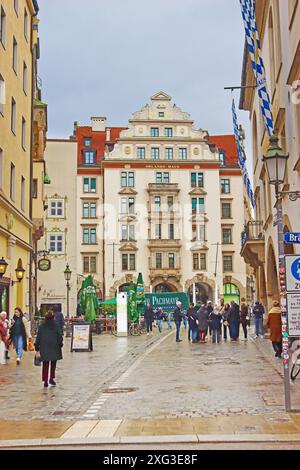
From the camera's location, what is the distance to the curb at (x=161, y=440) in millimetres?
8031

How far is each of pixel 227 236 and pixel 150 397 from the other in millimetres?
59725

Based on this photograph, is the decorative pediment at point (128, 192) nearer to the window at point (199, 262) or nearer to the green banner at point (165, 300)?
the window at point (199, 262)

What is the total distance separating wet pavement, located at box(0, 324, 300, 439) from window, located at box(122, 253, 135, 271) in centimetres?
4708

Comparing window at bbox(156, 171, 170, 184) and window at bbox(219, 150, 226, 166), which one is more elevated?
window at bbox(219, 150, 226, 166)

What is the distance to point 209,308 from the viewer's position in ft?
99.0

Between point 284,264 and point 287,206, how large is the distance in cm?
1010

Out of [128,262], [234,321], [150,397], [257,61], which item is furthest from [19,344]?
[128,262]

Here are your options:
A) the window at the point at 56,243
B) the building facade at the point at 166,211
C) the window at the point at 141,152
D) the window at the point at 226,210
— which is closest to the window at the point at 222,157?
the building facade at the point at 166,211

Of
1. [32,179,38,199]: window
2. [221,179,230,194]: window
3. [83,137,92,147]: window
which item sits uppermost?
[83,137,92,147]: window

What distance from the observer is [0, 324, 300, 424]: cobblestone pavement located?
34.5 ft

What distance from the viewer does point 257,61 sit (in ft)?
69.8

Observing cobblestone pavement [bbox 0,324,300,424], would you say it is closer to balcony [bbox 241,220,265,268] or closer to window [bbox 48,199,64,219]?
balcony [bbox 241,220,265,268]

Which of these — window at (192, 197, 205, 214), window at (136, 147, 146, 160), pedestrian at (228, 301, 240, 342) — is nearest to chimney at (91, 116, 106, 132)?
window at (136, 147, 146, 160)

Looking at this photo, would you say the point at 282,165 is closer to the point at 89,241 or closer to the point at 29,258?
the point at 29,258
